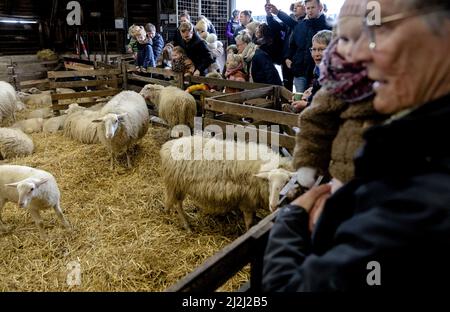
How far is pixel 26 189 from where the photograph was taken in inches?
120

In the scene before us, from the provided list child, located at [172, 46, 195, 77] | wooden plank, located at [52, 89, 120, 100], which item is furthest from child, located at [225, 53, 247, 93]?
wooden plank, located at [52, 89, 120, 100]

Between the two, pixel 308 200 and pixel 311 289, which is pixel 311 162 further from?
Result: pixel 311 289

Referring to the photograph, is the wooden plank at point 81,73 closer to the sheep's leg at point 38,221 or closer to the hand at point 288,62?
the hand at point 288,62

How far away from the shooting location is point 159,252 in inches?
122

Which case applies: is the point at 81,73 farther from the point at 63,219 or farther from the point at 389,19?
the point at 389,19

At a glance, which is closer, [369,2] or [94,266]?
[369,2]

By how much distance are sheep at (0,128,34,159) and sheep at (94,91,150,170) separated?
1.41m

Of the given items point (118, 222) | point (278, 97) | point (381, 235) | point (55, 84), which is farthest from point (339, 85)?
point (55, 84)

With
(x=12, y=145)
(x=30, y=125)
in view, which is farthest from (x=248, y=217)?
(x=30, y=125)

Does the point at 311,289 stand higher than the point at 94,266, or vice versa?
the point at 311,289

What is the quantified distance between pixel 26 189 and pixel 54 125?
4.09 meters

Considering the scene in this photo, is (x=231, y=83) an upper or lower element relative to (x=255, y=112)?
upper
